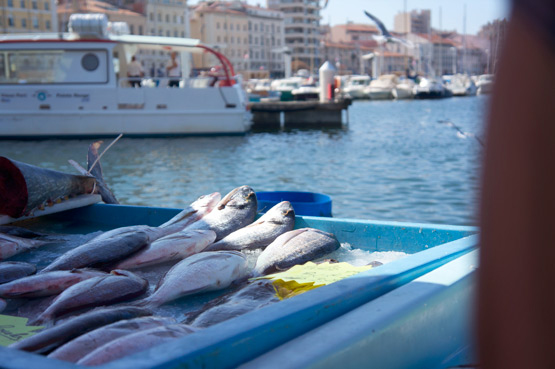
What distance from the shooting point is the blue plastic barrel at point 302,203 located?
4429 millimetres

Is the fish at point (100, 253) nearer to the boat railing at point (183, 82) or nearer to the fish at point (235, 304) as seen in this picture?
the fish at point (235, 304)

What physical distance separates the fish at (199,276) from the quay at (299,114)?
912 inches

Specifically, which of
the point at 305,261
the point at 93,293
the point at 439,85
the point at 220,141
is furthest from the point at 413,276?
the point at 439,85

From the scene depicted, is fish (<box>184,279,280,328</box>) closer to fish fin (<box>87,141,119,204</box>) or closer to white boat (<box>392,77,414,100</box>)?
fish fin (<box>87,141,119,204</box>)

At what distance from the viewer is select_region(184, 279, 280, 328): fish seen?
2.09 m

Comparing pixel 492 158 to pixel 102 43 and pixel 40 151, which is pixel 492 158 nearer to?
pixel 40 151

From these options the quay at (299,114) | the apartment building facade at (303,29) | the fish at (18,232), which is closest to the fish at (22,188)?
the fish at (18,232)

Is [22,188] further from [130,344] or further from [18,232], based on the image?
[130,344]

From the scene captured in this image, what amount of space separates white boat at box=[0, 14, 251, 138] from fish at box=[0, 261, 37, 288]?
15554mm

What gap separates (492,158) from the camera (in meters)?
0.44

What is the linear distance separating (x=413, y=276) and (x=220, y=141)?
17.0m

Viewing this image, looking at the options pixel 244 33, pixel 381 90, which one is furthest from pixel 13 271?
pixel 244 33

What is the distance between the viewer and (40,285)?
2578 millimetres

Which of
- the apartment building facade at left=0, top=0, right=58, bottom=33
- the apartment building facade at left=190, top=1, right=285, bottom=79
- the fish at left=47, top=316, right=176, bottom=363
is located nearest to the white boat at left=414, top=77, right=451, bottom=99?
the apartment building facade at left=190, top=1, right=285, bottom=79
